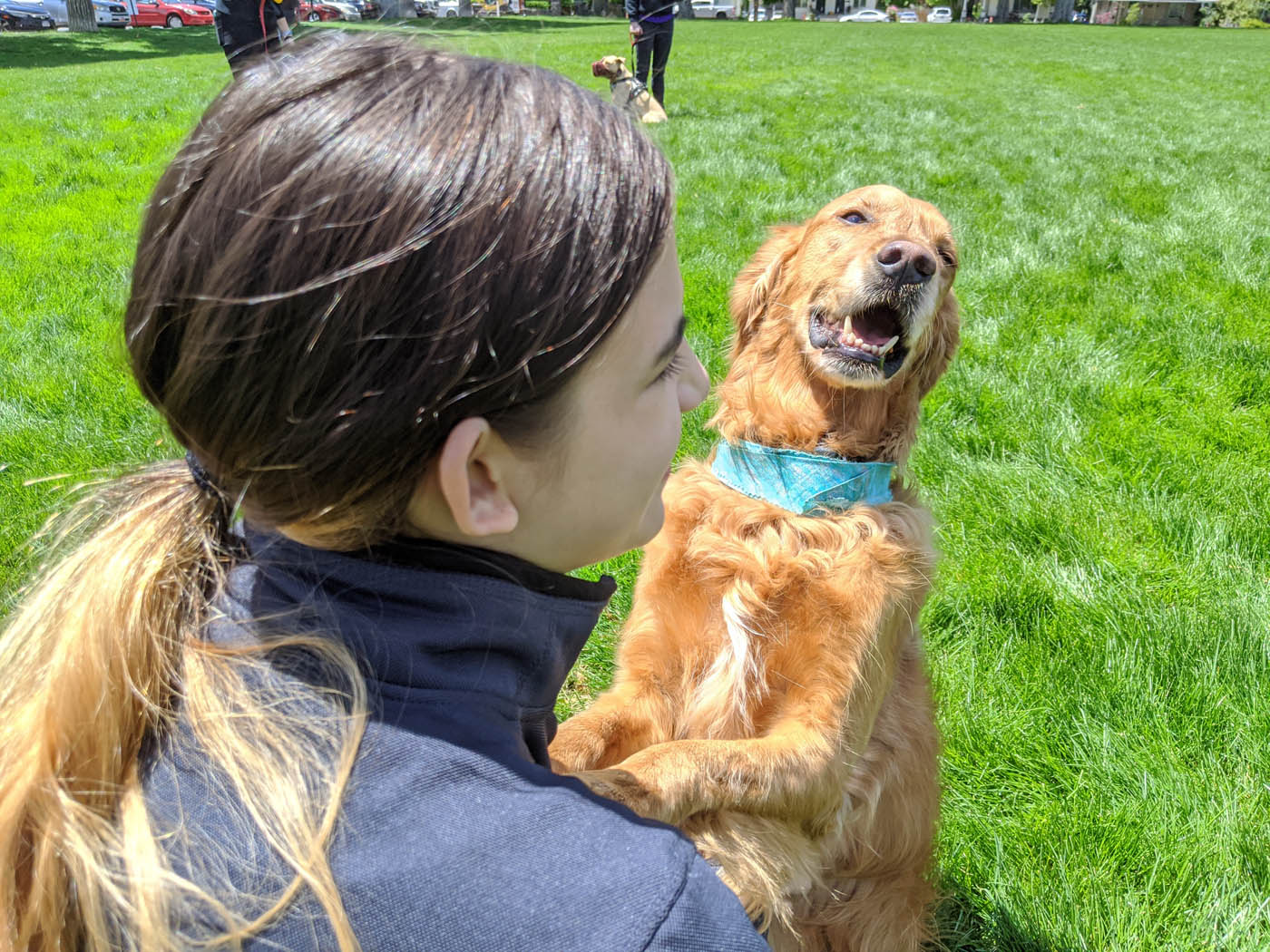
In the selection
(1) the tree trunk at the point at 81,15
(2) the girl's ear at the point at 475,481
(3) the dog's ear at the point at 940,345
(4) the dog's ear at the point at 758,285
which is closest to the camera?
(2) the girl's ear at the point at 475,481

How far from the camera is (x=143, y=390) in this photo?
3.36 ft

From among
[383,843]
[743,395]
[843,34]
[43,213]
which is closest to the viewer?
[383,843]

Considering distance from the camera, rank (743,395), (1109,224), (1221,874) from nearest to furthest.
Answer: (1221,874) → (743,395) → (1109,224)

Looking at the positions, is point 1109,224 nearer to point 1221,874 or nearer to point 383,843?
point 1221,874

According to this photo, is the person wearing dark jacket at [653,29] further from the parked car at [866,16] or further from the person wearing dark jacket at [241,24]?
the parked car at [866,16]

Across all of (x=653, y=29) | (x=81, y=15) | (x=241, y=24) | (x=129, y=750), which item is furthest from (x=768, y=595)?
(x=81, y=15)

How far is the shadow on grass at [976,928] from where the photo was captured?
79.5 inches

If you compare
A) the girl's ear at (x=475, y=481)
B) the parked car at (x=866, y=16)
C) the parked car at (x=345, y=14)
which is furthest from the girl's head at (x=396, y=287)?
the parked car at (x=866, y=16)

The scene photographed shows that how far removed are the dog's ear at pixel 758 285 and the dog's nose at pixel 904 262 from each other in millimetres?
318

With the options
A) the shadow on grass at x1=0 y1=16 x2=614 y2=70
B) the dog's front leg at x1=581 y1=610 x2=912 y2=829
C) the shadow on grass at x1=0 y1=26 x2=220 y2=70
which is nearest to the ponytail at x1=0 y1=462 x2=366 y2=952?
the dog's front leg at x1=581 y1=610 x2=912 y2=829

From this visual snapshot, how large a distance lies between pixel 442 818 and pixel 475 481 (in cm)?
36

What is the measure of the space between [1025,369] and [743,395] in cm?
238

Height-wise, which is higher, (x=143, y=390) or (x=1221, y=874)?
(x=143, y=390)

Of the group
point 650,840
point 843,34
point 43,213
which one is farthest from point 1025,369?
point 843,34
